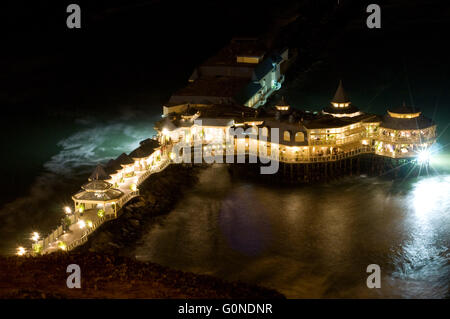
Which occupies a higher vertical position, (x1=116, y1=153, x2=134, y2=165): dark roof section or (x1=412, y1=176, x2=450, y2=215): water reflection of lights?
(x1=116, y1=153, x2=134, y2=165): dark roof section

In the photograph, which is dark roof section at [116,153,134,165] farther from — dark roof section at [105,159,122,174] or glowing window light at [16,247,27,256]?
glowing window light at [16,247,27,256]

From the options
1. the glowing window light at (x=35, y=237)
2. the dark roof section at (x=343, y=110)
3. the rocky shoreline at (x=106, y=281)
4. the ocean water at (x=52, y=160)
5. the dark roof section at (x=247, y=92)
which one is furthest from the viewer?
the dark roof section at (x=247, y=92)

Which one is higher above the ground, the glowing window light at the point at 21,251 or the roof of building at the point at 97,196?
the roof of building at the point at 97,196

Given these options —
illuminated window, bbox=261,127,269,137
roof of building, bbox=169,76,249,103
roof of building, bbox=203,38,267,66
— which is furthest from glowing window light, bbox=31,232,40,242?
roof of building, bbox=203,38,267,66

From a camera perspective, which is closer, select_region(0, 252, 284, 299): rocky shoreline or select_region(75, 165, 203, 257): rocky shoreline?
select_region(0, 252, 284, 299): rocky shoreline

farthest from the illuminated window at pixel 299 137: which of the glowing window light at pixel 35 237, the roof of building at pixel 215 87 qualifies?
the glowing window light at pixel 35 237

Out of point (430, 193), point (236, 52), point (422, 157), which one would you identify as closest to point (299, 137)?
point (422, 157)

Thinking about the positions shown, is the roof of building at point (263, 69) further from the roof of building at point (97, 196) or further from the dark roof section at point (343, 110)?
the roof of building at point (97, 196)
